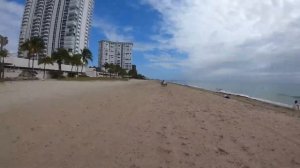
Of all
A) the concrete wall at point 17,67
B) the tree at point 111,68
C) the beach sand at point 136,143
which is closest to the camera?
the beach sand at point 136,143

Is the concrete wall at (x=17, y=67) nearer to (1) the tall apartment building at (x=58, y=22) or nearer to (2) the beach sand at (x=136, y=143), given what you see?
(1) the tall apartment building at (x=58, y=22)

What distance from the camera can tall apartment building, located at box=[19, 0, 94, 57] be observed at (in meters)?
118

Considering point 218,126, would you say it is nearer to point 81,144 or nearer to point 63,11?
point 81,144

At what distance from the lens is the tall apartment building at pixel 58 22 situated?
118312 mm

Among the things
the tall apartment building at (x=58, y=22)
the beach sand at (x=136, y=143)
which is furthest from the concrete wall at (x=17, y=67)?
the beach sand at (x=136, y=143)

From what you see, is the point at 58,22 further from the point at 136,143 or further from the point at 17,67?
the point at 136,143

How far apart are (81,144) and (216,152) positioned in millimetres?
2820

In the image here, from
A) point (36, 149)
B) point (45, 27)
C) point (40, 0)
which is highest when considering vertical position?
point (40, 0)

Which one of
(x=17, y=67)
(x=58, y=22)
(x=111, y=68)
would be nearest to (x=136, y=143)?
(x=17, y=67)

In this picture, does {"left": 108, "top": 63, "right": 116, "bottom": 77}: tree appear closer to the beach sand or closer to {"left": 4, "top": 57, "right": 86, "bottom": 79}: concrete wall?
{"left": 4, "top": 57, "right": 86, "bottom": 79}: concrete wall

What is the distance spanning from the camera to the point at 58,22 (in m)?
121

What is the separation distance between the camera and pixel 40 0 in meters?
124

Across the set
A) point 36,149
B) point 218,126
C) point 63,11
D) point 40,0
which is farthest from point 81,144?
point 40,0

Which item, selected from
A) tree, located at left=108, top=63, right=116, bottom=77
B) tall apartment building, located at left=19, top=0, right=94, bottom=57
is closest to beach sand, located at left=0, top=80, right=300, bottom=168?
tall apartment building, located at left=19, top=0, right=94, bottom=57
